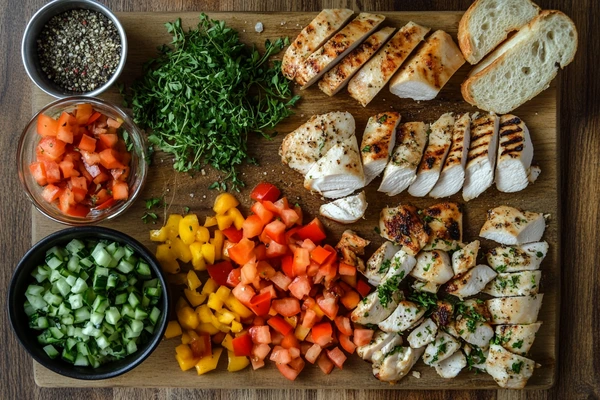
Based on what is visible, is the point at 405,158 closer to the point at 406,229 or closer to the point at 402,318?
the point at 406,229

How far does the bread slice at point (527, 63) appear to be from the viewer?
11.2ft

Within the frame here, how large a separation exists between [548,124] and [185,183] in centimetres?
224

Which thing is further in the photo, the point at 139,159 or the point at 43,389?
the point at 43,389

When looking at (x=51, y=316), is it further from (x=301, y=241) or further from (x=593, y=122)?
(x=593, y=122)

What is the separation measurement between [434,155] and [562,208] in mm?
951

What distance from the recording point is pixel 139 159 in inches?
137

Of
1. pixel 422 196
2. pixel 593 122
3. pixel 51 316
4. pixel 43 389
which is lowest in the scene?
pixel 43 389

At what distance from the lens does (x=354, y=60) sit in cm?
344

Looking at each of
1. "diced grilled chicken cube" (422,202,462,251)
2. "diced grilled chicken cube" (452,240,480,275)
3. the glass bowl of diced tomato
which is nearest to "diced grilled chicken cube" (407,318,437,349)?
"diced grilled chicken cube" (452,240,480,275)

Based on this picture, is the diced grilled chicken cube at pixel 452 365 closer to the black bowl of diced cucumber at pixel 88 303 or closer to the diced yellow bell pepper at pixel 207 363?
the diced yellow bell pepper at pixel 207 363

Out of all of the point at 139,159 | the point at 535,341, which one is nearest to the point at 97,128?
the point at 139,159

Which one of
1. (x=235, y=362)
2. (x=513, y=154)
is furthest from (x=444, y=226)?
(x=235, y=362)

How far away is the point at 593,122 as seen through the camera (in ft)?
12.1

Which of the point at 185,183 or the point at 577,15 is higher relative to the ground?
the point at 577,15
